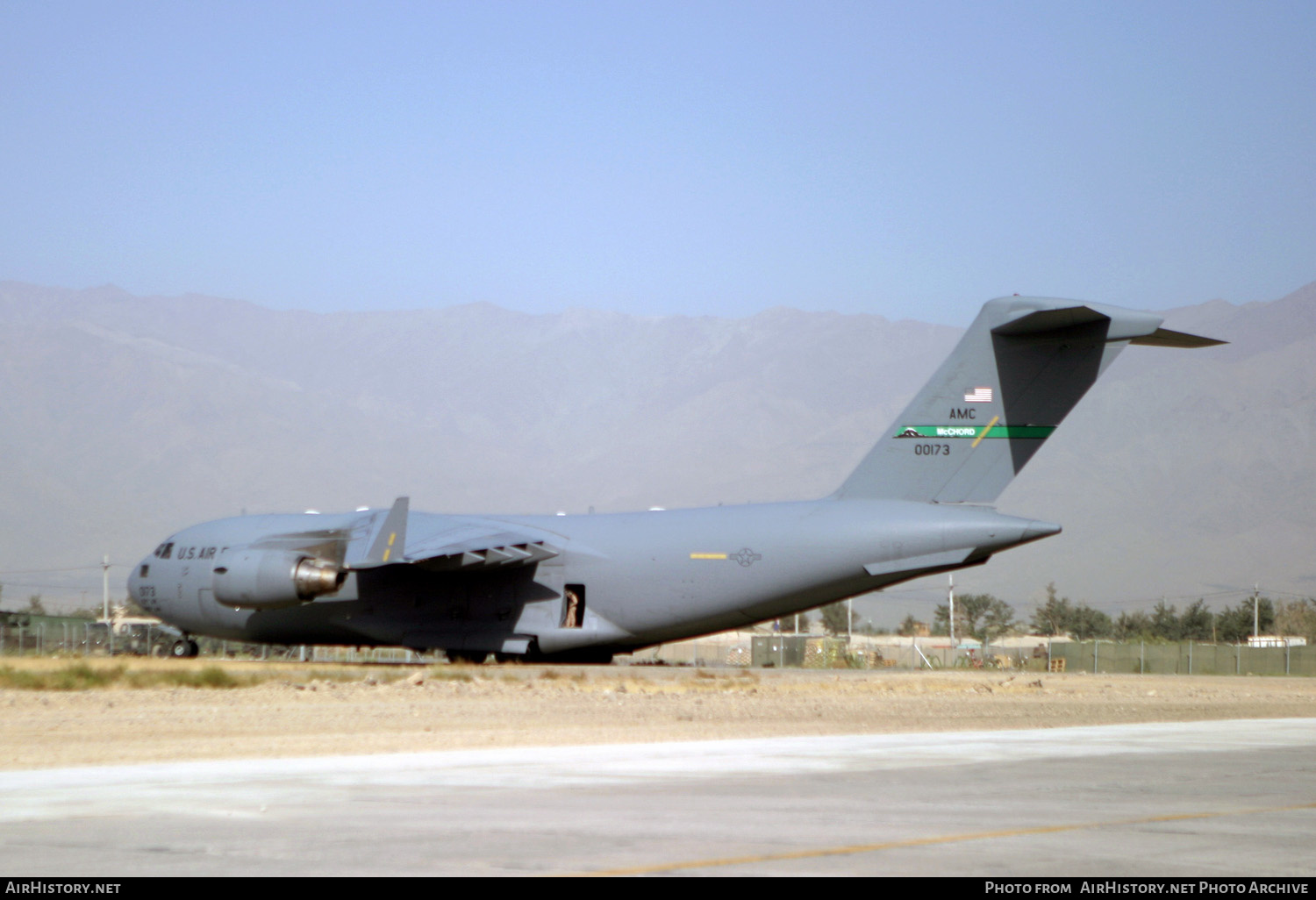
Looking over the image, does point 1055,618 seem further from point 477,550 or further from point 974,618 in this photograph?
point 477,550

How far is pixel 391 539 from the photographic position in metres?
26.8

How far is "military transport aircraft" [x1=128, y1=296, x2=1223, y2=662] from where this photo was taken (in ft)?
81.7

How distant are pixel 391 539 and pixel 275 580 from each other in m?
2.82

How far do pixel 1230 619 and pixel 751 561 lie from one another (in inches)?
2867

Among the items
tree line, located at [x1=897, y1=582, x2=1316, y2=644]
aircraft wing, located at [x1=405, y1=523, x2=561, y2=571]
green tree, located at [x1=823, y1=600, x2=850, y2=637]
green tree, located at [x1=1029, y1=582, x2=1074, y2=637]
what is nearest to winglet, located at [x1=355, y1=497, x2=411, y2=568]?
aircraft wing, located at [x1=405, y1=523, x2=561, y2=571]

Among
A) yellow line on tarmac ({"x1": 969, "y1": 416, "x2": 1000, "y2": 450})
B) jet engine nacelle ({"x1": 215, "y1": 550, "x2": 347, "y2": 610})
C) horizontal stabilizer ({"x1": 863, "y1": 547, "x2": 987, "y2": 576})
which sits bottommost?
jet engine nacelle ({"x1": 215, "y1": 550, "x2": 347, "y2": 610})

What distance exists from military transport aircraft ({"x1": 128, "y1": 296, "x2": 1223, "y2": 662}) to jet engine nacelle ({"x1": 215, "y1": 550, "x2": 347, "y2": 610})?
0.14 feet

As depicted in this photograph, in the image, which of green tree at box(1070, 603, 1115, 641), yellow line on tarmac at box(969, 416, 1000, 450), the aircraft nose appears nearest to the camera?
the aircraft nose

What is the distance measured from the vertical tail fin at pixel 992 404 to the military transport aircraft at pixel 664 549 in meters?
0.03

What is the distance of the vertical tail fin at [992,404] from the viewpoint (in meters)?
24.3

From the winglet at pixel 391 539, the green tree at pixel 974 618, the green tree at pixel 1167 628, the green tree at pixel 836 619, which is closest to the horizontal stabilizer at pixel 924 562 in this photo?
the winglet at pixel 391 539

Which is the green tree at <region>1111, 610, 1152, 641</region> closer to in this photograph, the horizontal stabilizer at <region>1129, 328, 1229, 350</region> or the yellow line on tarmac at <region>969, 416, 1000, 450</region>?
the yellow line on tarmac at <region>969, 416, 1000, 450</region>
